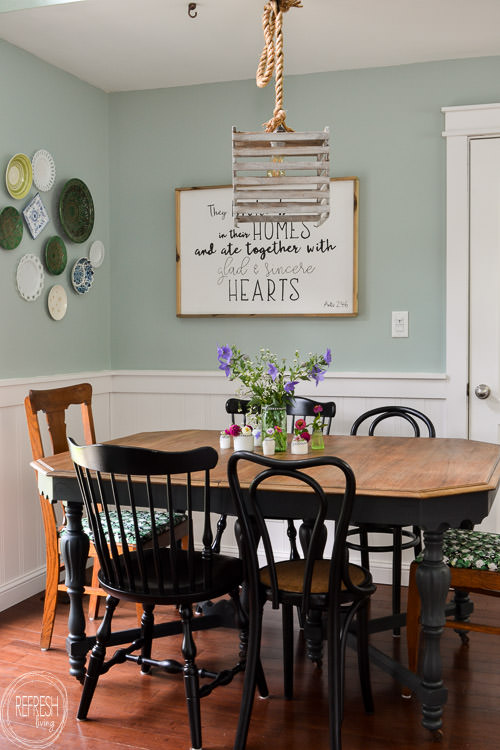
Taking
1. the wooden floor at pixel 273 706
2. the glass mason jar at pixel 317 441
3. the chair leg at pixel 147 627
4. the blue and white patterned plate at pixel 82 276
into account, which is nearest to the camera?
the wooden floor at pixel 273 706

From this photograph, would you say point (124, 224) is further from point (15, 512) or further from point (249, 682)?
point (249, 682)

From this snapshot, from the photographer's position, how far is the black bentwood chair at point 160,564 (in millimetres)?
2207

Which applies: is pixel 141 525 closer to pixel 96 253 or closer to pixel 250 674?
pixel 250 674

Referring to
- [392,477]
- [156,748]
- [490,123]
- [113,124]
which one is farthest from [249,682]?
[113,124]

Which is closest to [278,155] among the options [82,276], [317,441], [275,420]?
[275,420]

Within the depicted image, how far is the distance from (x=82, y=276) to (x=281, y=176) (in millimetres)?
1754

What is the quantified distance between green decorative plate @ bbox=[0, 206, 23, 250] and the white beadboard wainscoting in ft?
2.04

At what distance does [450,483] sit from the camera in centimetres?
232

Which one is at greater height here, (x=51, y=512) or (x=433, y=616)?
(x=51, y=512)

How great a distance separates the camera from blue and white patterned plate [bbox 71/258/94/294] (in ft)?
13.3

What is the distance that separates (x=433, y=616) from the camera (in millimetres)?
2336

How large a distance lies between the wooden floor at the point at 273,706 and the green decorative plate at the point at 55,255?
1.73 meters

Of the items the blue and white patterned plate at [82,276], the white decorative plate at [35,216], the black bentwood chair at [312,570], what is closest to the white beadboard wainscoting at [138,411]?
the blue and white patterned plate at [82,276]

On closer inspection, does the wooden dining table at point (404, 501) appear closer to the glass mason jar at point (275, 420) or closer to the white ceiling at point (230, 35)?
the glass mason jar at point (275, 420)
